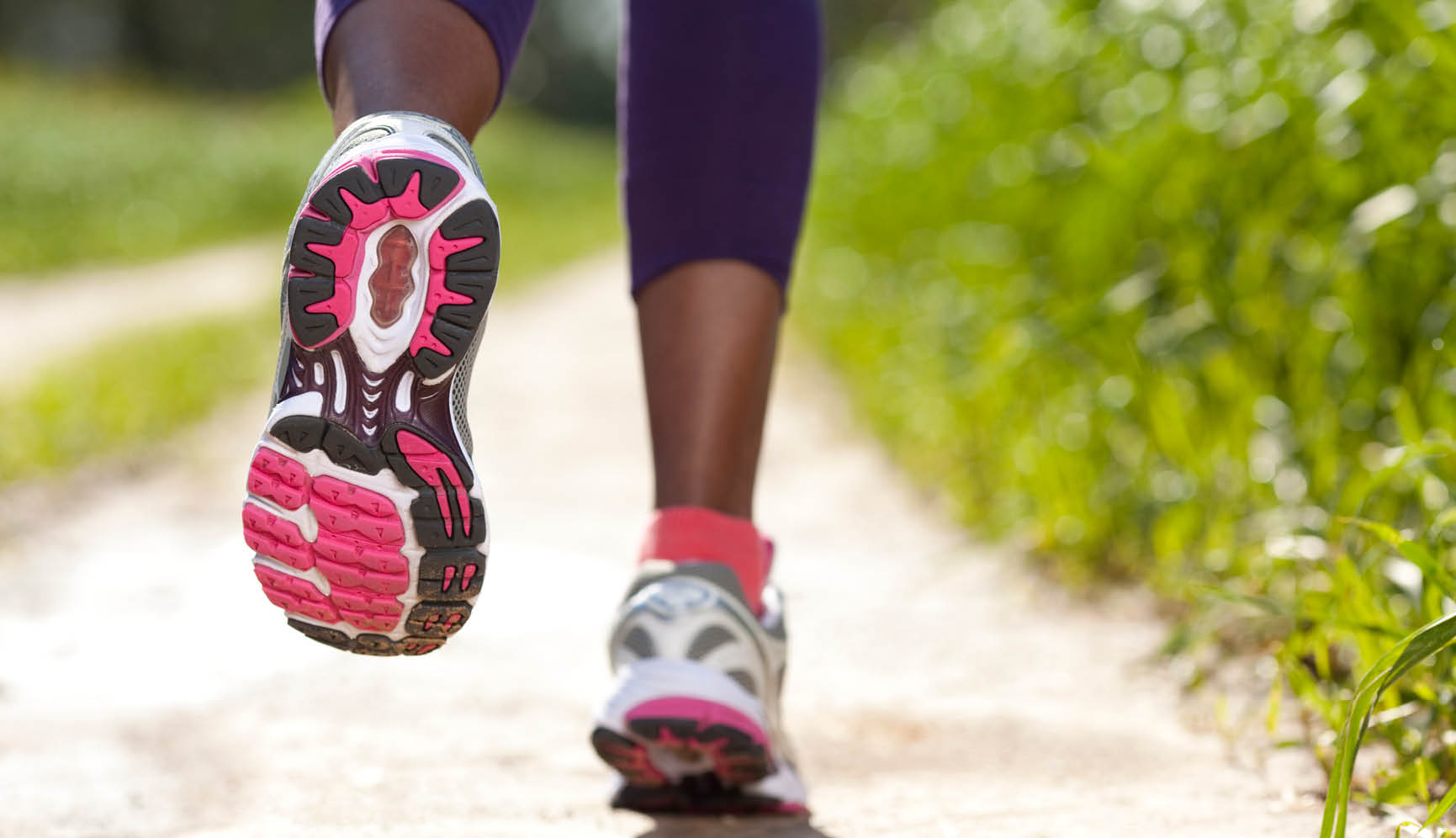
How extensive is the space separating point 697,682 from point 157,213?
30.7 feet

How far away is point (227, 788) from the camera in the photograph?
1.05 m

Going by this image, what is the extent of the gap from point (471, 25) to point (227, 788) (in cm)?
61

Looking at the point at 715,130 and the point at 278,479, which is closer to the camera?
the point at 278,479

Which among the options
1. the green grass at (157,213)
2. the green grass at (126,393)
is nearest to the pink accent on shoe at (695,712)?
Result: the green grass at (157,213)

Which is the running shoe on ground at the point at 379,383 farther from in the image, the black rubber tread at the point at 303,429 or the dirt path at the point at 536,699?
the dirt path at the point at 536,699

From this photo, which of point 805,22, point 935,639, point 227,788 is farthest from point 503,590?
point 805,22

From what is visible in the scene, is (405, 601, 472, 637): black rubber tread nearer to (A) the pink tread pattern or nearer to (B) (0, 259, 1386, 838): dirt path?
(A) the pink tread pattern

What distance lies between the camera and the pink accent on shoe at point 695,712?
942mm

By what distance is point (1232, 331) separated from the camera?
167cm

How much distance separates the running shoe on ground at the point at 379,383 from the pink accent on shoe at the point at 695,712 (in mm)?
179

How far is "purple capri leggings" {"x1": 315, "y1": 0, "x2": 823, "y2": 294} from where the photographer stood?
1120 millimetres

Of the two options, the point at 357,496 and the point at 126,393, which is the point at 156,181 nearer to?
the point at 126,393

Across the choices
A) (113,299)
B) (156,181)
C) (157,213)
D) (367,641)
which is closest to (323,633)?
(367,641)

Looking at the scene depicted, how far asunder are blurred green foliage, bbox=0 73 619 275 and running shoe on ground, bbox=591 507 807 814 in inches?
240
